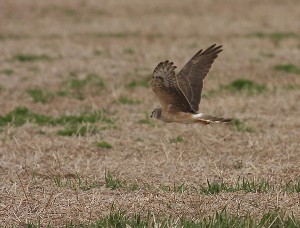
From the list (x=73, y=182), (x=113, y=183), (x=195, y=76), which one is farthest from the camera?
(x=195, y=76)

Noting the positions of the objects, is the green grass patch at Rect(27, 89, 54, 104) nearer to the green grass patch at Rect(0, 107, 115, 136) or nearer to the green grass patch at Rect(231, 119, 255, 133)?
the green grass patch at Rect(0, 107, 115, 136)

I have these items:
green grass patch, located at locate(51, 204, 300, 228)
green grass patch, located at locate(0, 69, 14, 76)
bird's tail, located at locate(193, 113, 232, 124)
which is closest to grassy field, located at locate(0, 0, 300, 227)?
green grass patch, located at locate(51, 204, 300, 228)

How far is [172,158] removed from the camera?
358 inches

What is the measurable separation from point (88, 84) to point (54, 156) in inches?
233

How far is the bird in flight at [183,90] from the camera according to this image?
26.7ft

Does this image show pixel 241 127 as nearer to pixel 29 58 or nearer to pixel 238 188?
pixel 238 188

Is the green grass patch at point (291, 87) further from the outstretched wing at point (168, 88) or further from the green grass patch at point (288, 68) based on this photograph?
the outstretched wing at point (168, 88)

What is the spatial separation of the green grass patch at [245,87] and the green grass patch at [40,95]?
10.6 ft

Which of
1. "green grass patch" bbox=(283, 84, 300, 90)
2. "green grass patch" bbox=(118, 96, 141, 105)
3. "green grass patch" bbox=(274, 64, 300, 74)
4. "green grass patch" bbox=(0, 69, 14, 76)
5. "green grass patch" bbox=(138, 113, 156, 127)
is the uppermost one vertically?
"green grass patch" bbox=(274, 64, 300, 74)

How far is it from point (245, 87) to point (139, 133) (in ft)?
13.7

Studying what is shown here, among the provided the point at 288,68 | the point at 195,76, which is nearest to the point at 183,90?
the point at 195,76

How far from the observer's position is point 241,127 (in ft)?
35.6

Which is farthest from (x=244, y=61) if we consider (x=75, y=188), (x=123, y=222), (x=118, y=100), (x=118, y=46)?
(x=123, y=222)

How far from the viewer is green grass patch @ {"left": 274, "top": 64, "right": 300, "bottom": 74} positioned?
52.5 ft
